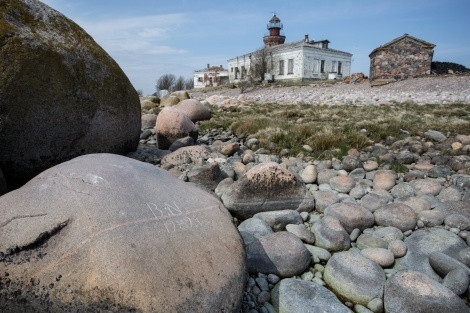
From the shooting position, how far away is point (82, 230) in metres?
1.87

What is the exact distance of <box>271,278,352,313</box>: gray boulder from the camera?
2.21 meters

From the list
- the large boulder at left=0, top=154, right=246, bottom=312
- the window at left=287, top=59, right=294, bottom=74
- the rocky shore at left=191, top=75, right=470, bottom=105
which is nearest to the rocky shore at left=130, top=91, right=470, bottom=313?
the large boulder at left=0, top=154, right=246, bottom=312

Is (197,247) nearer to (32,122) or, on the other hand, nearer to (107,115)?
(32,122)

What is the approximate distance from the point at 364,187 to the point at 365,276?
197cm

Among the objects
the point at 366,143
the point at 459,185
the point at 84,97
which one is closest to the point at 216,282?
the point at 84,97

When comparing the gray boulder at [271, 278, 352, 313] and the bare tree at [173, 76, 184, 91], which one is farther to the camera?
the bare tree at [173, 76, 184, 91]

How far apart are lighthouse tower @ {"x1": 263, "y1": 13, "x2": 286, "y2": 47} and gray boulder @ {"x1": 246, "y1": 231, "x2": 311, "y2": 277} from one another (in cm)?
4247

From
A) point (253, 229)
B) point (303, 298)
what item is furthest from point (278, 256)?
point (253, 229)

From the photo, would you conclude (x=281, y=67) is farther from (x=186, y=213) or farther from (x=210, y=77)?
(x=186, y=213)

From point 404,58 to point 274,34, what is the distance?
74.4ft

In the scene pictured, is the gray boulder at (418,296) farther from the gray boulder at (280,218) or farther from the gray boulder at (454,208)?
the gray boulder at (454,208)

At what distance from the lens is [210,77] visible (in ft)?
164

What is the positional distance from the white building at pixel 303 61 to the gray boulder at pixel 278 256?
34043mm

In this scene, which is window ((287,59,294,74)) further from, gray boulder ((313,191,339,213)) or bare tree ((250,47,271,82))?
gray boulder ((313,191,339,213))
